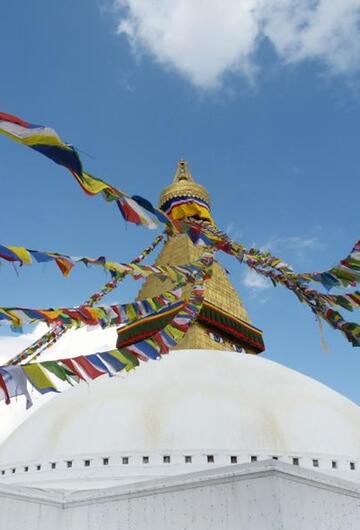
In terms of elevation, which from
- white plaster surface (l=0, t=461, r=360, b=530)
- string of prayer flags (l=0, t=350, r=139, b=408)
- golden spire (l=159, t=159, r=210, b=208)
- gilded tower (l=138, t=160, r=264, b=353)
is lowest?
white plaster surface (l=0, t=461, r=360, b=530)

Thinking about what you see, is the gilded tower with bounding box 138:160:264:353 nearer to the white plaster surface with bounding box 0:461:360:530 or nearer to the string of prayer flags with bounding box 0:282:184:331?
the string of prayer flags with bounding box 0:282:184:331

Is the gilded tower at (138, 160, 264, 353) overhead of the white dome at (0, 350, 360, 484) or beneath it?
overhead

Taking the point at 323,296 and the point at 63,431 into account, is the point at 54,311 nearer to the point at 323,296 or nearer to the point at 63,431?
the point at 63,431

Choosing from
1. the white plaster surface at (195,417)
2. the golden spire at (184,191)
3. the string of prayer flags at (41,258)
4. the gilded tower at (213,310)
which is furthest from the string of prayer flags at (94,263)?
the golden spire at (184,191)

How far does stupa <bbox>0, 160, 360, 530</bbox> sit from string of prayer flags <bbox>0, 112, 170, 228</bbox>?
192 cm

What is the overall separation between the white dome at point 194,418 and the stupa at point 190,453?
0.06ft

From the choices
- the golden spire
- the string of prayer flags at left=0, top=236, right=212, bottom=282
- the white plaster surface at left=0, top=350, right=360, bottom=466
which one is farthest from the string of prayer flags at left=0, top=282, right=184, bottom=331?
the golden spire

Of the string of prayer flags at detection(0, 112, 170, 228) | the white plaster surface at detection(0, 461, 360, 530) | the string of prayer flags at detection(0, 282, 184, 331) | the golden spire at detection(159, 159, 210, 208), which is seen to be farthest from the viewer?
the golden spire at detection(159, 159, 210, 208)

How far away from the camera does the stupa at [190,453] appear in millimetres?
5633

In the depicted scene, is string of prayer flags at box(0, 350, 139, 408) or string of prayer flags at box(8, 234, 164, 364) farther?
string of prayer flags at box(8, 234, 164, 364)

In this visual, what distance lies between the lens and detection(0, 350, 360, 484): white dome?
24.8 ft

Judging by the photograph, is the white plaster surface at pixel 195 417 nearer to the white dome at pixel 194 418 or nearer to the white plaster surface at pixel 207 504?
the white dome at pixel 194 418

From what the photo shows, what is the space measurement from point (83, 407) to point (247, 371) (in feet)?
10.4

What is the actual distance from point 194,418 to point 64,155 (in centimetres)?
518
